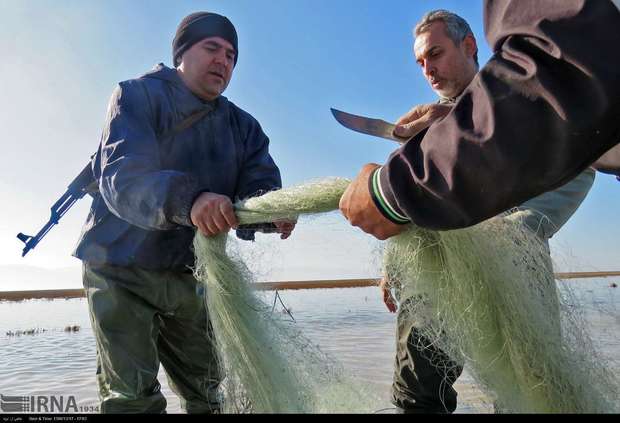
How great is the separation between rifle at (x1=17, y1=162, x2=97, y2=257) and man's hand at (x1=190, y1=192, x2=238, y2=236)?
1302mm

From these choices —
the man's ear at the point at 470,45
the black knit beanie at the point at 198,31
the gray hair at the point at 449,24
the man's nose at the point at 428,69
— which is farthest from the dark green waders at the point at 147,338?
the man's ear at the point at 470,45

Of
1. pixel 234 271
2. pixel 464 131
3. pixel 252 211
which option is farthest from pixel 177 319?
pixel 464 131

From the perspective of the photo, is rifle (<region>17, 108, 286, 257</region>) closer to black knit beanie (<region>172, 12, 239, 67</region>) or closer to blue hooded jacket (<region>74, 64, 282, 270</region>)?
blue hooded jacket (<region>74, 64, 282, 270</region>)

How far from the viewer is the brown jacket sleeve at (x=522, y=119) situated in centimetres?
117

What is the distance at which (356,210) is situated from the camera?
1.61 m

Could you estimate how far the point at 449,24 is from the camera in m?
3.00

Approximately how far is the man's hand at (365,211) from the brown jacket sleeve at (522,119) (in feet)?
0.48

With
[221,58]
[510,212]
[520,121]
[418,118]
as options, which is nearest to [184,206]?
[221,58]

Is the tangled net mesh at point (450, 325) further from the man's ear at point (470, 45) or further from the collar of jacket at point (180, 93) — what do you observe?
the man's ear at point (470, 45)

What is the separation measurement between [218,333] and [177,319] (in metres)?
1.01

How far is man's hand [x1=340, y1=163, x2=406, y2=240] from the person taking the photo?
1566 mm

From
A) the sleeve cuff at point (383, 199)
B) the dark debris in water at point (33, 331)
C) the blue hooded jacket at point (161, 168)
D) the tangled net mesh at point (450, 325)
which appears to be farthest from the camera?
the dark debris in water at point (33, 331)

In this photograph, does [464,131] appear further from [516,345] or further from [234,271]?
[234,271]

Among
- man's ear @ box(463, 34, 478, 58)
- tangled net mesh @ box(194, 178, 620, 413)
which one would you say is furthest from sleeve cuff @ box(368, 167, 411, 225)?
man's ear @ box(463, 34, 478, 58)
